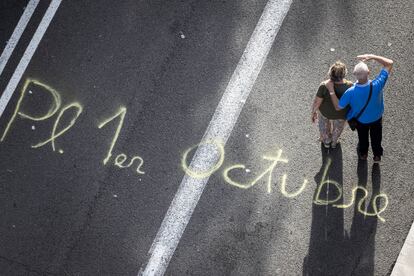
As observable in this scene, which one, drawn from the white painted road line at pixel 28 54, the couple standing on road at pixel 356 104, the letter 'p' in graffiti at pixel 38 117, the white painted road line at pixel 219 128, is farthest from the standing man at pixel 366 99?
the white painted road line at pixel 28 54

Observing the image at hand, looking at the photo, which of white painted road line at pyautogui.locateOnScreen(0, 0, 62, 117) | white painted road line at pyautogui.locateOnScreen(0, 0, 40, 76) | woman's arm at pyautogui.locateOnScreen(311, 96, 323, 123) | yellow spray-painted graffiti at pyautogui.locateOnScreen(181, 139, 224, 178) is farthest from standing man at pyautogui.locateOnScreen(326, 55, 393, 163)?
white painted road line at pyautogui.locateOnScreen(0, 0, 40, 76)

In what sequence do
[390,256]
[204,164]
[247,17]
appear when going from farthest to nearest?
[247,17], [204,164], [390,256]

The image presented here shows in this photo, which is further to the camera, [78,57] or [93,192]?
[78,57]

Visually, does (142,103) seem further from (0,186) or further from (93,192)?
(0,186)

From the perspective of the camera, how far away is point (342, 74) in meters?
6.00

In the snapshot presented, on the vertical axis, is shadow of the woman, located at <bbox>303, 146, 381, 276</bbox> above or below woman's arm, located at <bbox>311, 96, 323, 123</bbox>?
below

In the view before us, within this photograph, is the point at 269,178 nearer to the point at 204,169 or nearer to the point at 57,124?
the point at 204,169

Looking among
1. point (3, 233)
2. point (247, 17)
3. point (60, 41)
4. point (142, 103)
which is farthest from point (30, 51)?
point (247, 17)

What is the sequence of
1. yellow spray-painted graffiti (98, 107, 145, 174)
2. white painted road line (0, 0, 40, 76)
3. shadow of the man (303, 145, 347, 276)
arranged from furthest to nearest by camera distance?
white painted road line (0, 0, 40, 76)
yellow spray-painted graffiti (98, 107, 145, 174)
shadow of the man (303, 145, 347, 276)

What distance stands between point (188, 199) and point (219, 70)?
1.69 m

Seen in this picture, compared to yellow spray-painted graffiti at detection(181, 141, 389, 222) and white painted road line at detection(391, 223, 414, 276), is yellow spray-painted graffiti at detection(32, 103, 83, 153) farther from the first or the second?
white painted road line at detection(391, 223, 414, 276)

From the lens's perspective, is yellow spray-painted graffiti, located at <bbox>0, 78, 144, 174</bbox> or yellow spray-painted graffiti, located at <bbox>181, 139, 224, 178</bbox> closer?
yellow spray-painted graffiti, located at <bbox>181, 139, 224, 178</bbox>

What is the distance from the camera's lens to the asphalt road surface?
21.8ft

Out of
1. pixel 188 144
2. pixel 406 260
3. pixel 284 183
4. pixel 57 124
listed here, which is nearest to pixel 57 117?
pixel 57 124
